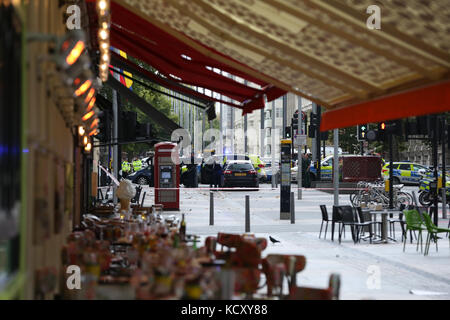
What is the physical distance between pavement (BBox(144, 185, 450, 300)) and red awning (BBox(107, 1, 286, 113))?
2909mm

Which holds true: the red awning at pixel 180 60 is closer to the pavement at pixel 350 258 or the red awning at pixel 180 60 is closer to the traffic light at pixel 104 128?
the pavement at pixel 350 258

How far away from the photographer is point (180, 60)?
498 inches

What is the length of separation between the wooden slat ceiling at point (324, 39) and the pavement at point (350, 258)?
2.34 metres

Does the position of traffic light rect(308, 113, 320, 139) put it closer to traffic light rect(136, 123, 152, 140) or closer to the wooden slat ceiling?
traffic light rect(136, 123, 152, 140)

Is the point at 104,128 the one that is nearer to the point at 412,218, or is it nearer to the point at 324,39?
the point at 412,218

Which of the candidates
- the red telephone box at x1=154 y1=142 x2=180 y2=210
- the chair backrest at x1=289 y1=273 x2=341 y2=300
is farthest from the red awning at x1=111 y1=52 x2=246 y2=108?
the red telephone box at x1=154 y1=142 x2=180 y2=210

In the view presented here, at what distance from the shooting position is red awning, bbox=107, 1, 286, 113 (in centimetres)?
1166

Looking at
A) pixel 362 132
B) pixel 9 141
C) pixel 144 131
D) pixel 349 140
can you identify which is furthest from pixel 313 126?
pixel 9 141

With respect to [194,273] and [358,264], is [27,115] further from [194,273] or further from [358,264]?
[358,264]

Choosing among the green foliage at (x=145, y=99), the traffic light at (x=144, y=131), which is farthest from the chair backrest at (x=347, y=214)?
the green foliage at (x=145, y=99)

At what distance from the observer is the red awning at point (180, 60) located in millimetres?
A: 11664

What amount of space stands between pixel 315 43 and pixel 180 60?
4.64m
